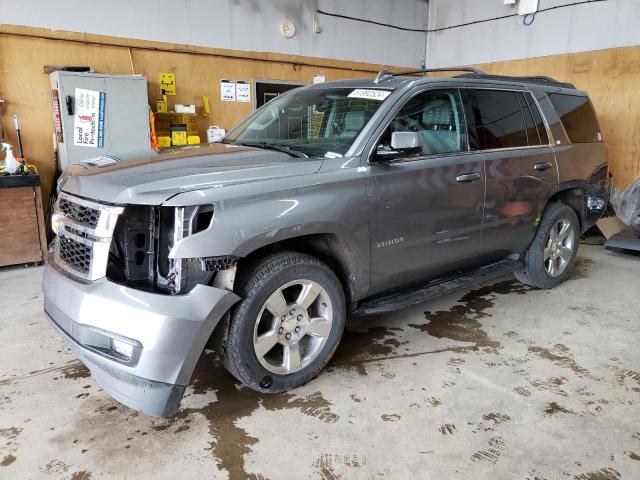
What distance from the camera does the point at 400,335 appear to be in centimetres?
313

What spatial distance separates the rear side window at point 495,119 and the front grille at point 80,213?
2.30m

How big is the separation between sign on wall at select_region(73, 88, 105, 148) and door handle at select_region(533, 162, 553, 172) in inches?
176

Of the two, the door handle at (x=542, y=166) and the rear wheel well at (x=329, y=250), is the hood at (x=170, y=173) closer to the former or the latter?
the rear wheel well at (x=329, y=250)

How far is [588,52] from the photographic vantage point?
22.3 ft

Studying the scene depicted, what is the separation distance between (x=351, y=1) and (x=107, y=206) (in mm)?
6947

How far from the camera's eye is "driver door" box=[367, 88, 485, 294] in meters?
2.58

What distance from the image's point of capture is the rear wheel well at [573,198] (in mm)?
3914

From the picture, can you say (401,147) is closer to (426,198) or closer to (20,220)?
(426,198)

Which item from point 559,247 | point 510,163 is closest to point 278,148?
point 510,163

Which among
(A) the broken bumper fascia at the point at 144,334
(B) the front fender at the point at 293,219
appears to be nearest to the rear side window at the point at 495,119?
(B) the front fender at the point at 293,219

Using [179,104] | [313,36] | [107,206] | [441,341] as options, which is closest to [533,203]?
[441,341]

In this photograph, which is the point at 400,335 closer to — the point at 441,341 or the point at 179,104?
the point at 441,341

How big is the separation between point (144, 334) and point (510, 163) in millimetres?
2644

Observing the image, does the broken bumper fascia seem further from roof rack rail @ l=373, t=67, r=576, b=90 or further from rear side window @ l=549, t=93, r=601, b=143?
rear side window @ l=549, t=93, r=601, b=143
